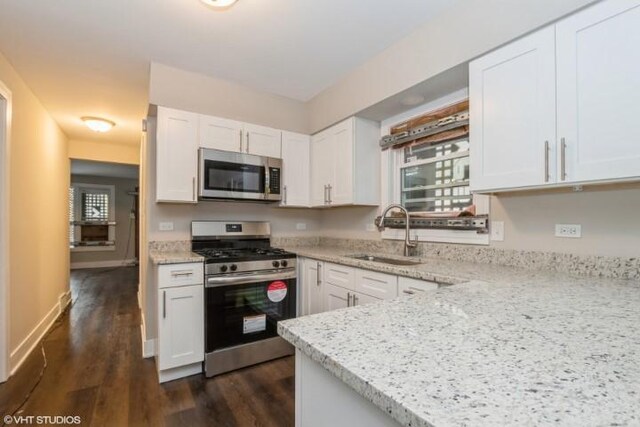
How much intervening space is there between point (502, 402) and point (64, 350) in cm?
355

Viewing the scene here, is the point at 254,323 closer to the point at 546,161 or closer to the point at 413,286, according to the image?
the point at 413,286

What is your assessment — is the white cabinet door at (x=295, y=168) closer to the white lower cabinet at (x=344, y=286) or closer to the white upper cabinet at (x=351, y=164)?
the white upper cabinet at (x=351, y=164)

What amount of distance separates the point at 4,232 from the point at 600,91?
3.73 m

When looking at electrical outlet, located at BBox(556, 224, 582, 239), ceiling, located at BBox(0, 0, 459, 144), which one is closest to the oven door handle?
ceiling, located at BBox(0, 0, 459, 144)

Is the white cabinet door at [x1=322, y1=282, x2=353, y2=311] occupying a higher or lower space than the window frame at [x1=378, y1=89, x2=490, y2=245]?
lower

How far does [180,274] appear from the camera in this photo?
2225mm

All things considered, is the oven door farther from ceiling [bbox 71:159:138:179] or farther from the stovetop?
ceiling [bbox 71:159:138:179]

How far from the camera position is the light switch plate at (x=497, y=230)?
1.99m

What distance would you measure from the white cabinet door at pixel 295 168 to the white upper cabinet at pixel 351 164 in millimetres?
219

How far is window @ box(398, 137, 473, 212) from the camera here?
2318mm

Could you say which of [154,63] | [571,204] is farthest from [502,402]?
[154,63]

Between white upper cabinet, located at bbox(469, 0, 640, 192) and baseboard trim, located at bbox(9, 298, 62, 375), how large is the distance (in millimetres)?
3581

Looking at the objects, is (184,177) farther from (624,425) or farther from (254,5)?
(624,425)

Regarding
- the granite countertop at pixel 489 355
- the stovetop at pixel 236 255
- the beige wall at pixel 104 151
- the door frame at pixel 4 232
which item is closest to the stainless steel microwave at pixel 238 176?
the stovetop at pixel 236 255
